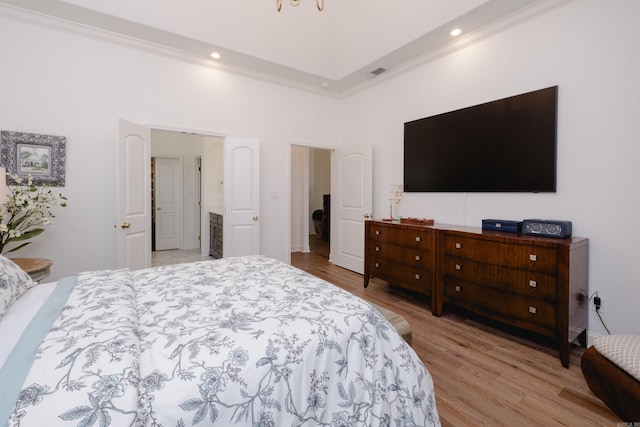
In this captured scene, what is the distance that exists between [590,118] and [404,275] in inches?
84.3

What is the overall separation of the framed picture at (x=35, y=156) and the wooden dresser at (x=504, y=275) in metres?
3.62

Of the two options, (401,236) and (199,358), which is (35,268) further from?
(401,236)

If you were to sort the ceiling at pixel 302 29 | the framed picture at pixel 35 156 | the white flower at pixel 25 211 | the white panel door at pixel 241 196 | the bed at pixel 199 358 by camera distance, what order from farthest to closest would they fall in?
the white panel door at pixel 241 196, the ceiling at pixel 302 29, the framed picture at pixel 35 156, the white flower at pixel 25 211, the bed at pixel 199 358

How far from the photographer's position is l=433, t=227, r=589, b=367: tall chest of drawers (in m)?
2.11

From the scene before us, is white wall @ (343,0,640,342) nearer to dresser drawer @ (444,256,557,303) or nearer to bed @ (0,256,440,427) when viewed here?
dresser drawer @ (444,256,557,303)

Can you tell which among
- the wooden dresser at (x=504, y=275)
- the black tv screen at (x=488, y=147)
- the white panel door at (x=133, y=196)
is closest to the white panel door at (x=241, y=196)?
the white panel door at (x=133, y=196)

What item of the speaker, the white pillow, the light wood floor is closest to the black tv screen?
the speaker

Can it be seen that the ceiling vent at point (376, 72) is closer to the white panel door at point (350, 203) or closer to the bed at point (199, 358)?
the white panel door at point (350, 203)

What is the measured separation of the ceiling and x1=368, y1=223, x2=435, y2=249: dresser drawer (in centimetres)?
211

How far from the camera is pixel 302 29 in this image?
3.95 metres

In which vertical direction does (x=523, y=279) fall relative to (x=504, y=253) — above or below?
below

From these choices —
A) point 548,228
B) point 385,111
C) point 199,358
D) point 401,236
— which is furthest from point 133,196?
point 548,228

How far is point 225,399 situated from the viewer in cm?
88

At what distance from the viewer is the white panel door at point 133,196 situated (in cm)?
302
